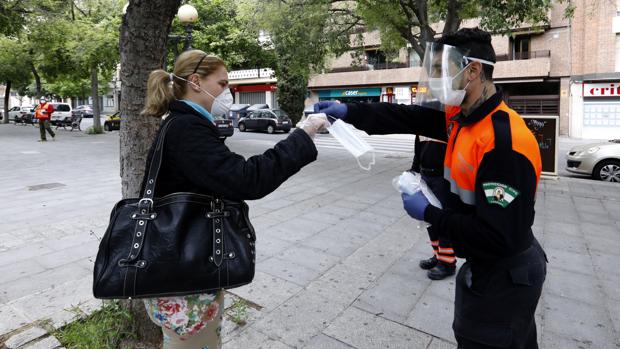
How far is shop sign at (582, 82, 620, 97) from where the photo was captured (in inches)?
Answer: 948

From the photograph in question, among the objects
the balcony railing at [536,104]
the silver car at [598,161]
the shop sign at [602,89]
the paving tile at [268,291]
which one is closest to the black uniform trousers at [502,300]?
the paving tile at [268,291]

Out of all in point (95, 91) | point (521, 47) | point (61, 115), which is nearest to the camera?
point (95, 91)

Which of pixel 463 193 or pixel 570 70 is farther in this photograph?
pixel 570 70

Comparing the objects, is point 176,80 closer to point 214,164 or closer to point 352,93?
point 214,164

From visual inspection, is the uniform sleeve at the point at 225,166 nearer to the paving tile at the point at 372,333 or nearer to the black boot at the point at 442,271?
the paving tile at the point at 372,333

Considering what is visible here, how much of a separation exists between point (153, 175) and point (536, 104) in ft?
96.7

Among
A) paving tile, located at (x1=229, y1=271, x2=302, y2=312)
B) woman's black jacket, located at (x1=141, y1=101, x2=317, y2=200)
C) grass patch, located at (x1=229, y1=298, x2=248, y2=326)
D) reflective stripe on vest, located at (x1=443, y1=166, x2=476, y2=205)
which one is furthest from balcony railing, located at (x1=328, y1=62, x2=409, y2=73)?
woman's black jacket, located at (x1=141, y1=101, x2=317, y2=200)

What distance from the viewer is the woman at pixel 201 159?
1728mm

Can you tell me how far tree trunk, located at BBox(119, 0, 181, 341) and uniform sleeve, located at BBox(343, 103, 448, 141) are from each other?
53.6 inches

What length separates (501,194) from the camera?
5.07 ft

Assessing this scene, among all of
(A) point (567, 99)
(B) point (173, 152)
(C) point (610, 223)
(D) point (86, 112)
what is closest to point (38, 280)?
(B) point (173, 152)

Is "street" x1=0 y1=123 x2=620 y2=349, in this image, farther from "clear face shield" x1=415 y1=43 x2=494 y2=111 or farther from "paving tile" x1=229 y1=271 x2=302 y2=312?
"clear face shield" x1=415 y1=43 x2=494 y2=111

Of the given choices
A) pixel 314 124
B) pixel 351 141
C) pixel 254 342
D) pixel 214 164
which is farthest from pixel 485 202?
pixel 254 342

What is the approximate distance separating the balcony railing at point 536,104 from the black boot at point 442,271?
82.8 ft
